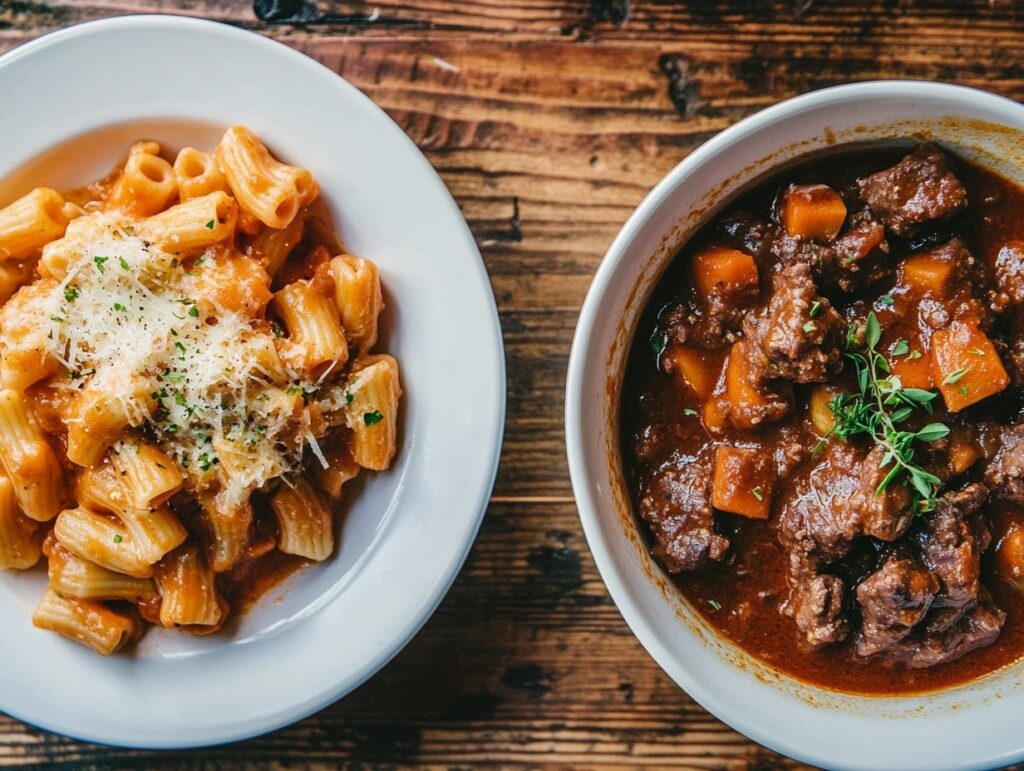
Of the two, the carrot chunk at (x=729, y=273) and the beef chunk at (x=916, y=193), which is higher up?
the beef chunk at (x=916, y=193)

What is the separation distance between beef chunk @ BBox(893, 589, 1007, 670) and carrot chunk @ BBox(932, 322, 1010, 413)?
1.69 ft

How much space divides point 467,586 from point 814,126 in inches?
63.2

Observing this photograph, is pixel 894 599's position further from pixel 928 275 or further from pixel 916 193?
pixel 916 193

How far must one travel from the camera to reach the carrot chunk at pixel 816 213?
230 cm

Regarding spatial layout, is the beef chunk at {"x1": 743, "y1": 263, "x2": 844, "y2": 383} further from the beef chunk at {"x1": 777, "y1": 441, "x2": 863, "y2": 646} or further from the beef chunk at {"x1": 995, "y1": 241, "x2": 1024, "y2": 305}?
the beef chunk at {"x1": 995, "y1": 241, "x2": 1024, "y2": 305}

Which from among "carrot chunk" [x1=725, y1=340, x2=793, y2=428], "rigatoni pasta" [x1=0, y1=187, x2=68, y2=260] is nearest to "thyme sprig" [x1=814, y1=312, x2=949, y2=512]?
"carrot chunk" [x1=725, y1=340, x2=793, y2=428]

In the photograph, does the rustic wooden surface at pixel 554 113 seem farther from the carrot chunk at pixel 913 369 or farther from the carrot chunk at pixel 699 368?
the carrot chunk at pixel 913 369

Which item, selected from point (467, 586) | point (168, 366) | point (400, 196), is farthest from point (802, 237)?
point (168, 366)

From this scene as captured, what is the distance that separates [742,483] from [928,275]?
65 centimetres

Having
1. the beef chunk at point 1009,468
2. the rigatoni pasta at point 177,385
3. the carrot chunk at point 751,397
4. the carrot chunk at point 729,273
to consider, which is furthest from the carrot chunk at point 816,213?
the rigatoni pasta at point 177,385

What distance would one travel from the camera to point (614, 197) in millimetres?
2811

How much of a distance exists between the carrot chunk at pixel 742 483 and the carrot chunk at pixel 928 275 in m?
0.54

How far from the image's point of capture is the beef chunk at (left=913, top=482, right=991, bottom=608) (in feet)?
7.49

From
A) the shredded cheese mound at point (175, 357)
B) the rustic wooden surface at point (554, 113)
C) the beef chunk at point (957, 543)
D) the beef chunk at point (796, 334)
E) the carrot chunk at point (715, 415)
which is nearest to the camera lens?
the beef chunk at point (796, 334)
